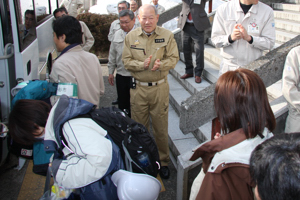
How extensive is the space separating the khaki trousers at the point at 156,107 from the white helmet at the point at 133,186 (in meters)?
1.62

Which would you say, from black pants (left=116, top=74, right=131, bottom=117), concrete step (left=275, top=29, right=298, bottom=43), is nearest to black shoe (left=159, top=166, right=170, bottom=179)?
black pants (left=116, top=74, right=131, bottom=117)

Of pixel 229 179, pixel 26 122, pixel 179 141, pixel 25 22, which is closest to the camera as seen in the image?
pixel 229 179

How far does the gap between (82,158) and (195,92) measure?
331cm

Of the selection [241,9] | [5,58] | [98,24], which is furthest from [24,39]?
[98,24]

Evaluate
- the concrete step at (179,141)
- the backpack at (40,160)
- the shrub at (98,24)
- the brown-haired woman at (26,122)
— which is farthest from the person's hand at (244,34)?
the shrub at (98,24)

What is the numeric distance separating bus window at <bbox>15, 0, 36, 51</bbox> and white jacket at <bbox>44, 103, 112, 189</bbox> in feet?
6.59

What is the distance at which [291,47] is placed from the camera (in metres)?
2.66

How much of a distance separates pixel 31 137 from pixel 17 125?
127 mm

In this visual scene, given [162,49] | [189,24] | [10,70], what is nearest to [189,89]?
[189,24]

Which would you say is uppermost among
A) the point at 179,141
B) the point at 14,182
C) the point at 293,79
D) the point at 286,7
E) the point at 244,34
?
the point at 286,7

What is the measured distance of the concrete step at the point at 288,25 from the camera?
511 centimetres

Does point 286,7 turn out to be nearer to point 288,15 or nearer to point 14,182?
point 288,15

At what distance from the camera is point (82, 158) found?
1.68 m

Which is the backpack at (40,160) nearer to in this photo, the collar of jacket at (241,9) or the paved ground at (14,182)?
the paved ground at (14,182)
